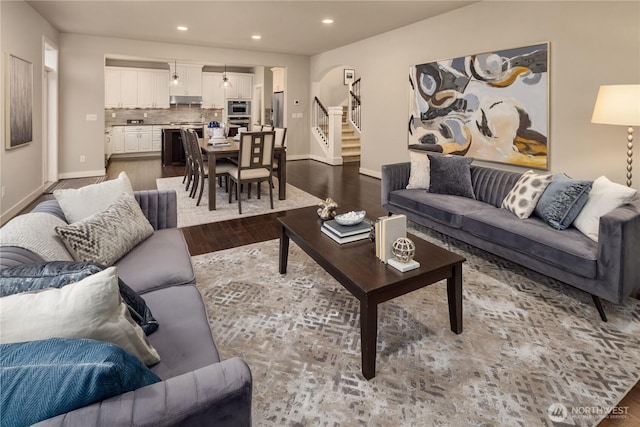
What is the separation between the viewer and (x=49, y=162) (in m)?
6.70

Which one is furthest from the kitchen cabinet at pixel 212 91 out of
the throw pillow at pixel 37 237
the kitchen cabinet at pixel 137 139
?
the throw pillow at pixel 37 237

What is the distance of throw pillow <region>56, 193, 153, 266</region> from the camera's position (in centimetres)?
179

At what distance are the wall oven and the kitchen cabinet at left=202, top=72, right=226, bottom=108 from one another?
0.22 metres

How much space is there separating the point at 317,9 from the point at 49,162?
5.40 metres

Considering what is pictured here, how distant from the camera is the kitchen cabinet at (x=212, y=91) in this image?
11.2 m

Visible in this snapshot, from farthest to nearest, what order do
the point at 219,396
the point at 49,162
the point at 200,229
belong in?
the point at 49,162 → the point at 200,229 → the point at 219,396

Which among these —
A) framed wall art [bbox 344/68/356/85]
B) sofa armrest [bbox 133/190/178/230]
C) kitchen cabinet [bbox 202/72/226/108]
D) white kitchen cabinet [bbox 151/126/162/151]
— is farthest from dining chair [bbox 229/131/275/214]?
kitchen cabinet [bbox 202/72/226/108]

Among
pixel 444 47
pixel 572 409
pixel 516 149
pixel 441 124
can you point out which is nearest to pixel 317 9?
pixel 444 47

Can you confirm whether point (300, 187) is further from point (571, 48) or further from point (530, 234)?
point (530, 234)

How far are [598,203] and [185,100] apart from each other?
1051 cm

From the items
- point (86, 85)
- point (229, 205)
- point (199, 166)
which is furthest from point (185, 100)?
point (229, 205)

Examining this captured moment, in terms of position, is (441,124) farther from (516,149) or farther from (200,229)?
(200,229)

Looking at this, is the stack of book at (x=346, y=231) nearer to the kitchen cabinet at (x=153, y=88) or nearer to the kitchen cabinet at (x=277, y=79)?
the kitchen cabinet at (x=277, y=79)

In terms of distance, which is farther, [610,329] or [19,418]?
[610,329]
